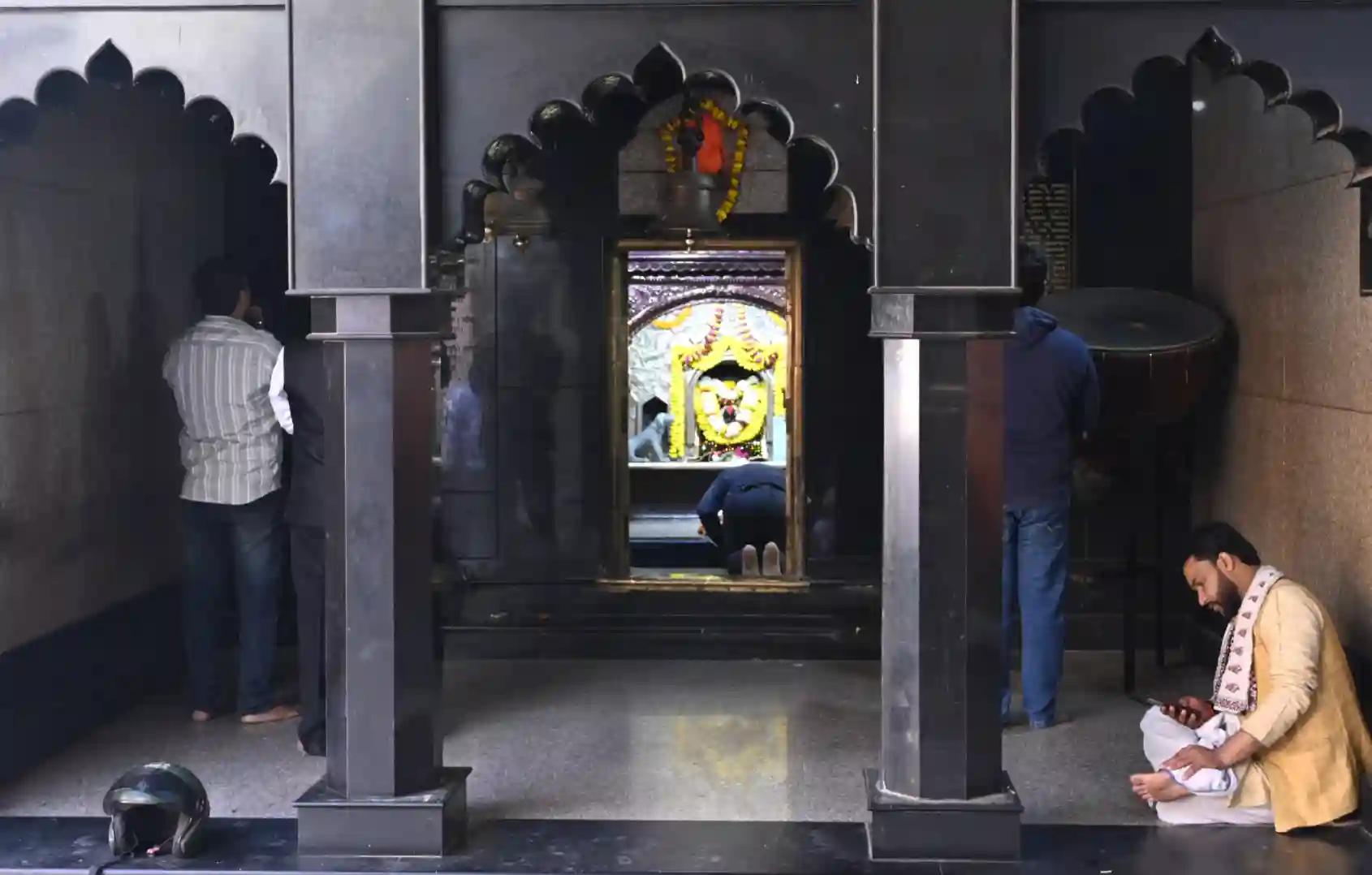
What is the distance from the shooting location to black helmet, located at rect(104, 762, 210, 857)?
4641 mm

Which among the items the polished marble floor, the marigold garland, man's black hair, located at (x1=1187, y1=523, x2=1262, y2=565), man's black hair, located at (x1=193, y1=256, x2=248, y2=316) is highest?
the marigold garland

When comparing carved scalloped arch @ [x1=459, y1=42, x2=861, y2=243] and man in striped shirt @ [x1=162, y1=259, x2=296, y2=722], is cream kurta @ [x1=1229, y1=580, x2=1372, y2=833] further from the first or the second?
man in striped shirt @ [x1=162, y1=259, x2=296, y2=722]

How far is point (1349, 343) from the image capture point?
572 centimetres

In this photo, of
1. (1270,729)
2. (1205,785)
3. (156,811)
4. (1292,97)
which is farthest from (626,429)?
(1292,97)

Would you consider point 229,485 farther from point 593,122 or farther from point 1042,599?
point 1042,599

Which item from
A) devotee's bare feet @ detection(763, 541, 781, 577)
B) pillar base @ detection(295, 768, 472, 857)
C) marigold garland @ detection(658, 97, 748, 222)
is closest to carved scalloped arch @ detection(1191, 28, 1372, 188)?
marigold garland @ detection(658, 97, 748, 222)

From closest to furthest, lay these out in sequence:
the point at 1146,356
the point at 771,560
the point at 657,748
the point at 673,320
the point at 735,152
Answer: the point at 657,748 < the point at 1146,356 < the point at 735,152 < the point at 771,560 < the point at 673,320

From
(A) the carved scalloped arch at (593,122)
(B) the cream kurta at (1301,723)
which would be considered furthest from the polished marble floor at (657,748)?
(A) the carved scalloped arch at (593,122)

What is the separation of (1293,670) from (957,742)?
112 cm

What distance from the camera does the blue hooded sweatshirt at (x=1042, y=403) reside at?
6.23 meters

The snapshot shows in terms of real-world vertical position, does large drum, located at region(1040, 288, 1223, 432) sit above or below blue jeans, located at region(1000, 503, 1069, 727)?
above

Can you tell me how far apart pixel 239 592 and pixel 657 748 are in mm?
1879

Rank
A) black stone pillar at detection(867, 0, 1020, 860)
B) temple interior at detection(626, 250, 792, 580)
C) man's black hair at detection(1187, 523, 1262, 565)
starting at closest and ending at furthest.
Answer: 1. black stone pillar at detection(867, 0, 1020, 860)
2. man's black hair at detection(1187, 523, 1262, 565)
3. temple interior at detection(626, 250, 792, 580)

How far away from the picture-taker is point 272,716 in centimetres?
647
